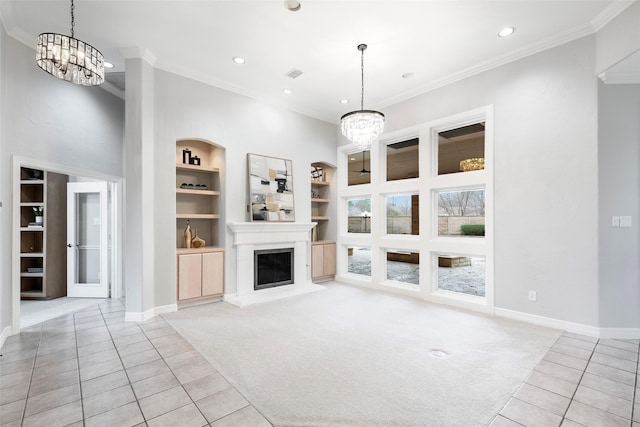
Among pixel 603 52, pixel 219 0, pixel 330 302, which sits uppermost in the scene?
pixel 219 0

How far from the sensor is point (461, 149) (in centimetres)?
477

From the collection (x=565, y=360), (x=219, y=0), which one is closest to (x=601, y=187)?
(x=565, y=360)

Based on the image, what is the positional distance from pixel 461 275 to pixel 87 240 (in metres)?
7.19

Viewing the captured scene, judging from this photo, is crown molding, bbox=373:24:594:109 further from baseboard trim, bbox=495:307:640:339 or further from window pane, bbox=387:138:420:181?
baseboard trim, bbox=495:307:640:339

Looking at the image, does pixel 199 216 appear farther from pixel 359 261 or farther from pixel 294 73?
pixel 359 261

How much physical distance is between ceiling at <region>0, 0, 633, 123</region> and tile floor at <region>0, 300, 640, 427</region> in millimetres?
3554

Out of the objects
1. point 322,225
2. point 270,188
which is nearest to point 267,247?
point 270,188

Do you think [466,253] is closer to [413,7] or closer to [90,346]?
[413,7]

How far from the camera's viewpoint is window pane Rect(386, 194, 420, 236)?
537cm

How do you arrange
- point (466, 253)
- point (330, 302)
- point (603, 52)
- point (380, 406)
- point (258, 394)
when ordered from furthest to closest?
point (330, 302)
point (466, 253)
point (603, 52)
point (258, 394)
point (380, 406)

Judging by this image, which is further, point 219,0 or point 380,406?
point 219,0

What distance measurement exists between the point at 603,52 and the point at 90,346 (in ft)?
21.3

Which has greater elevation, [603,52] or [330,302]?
[603,52]

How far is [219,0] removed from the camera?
9.87ft
